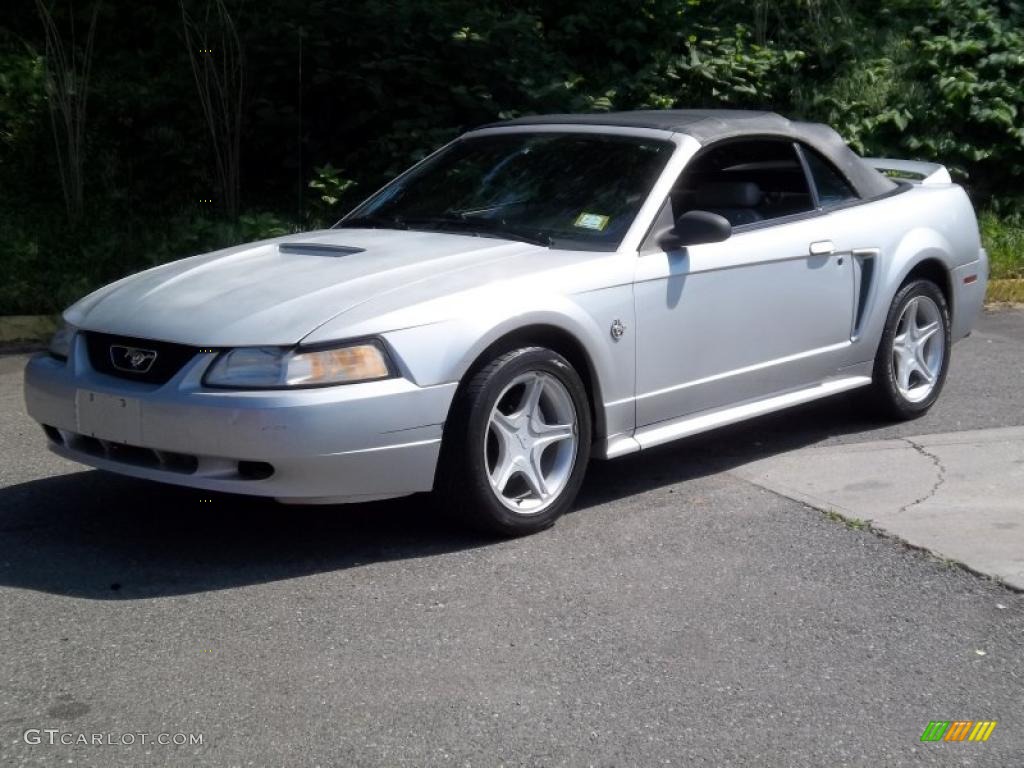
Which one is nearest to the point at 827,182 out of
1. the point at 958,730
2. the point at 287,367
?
the point at 287,367

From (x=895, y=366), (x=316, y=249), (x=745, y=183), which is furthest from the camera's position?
(x=895, y=366)

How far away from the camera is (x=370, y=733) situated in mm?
3582

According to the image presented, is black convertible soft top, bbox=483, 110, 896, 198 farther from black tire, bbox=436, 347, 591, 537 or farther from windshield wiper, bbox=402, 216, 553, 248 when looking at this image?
black tire, bbox=436, 347, 591, 537

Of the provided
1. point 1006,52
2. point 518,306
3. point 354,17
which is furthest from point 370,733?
point 1006,52

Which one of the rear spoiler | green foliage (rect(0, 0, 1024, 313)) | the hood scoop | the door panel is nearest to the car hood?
the hood scoop

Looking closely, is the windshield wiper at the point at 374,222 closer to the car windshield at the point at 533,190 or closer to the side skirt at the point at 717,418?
the car windshield at the point at 533,190

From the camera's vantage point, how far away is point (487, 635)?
13.9ft

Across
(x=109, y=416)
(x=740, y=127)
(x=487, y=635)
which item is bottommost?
(x=487, y=635)

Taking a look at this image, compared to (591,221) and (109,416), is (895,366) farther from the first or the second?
(109,416)

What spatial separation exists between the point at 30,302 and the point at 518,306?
16.7ft

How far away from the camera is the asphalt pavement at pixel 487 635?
3568 mm

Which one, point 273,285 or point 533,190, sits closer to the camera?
point 273,285
